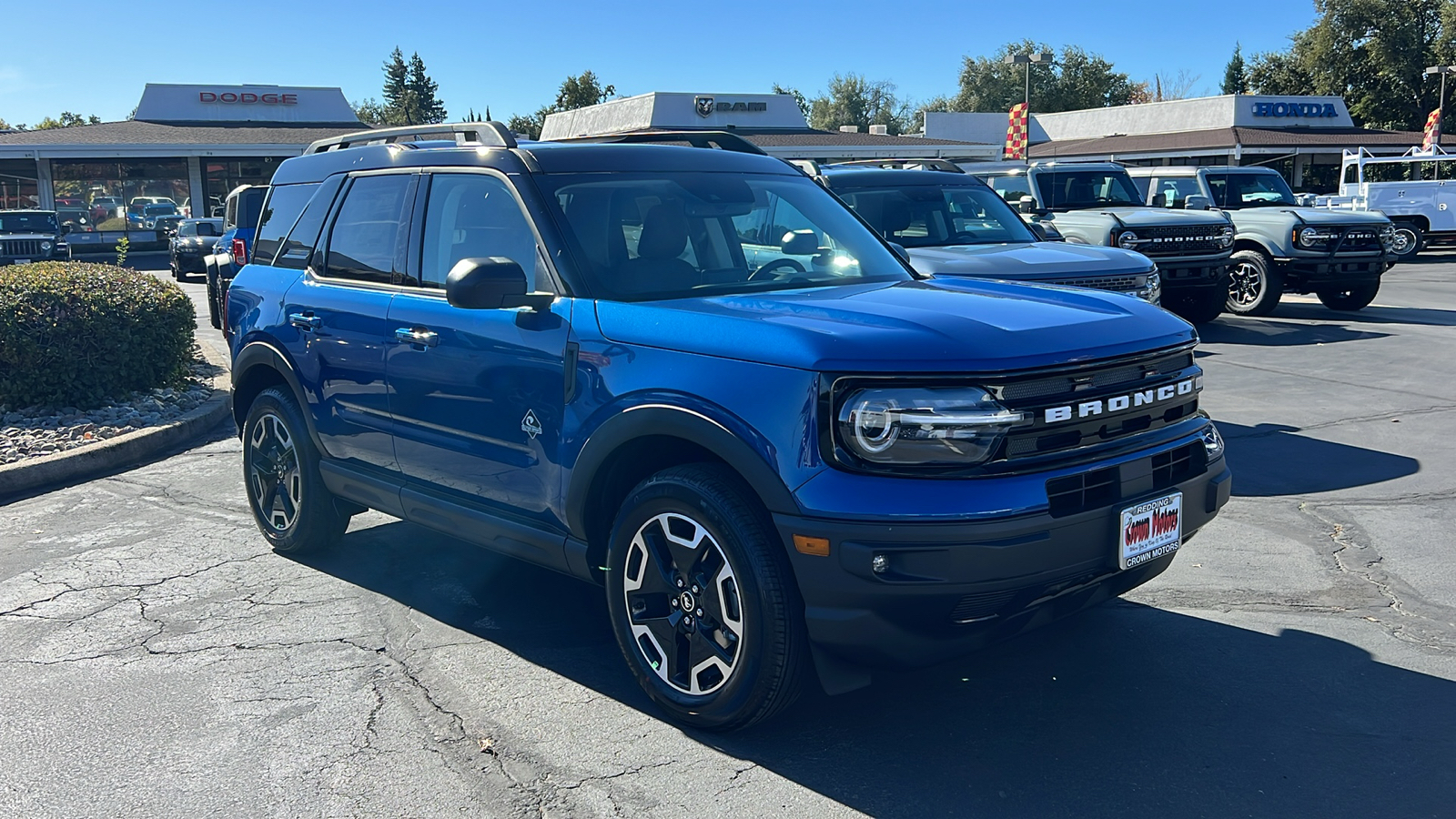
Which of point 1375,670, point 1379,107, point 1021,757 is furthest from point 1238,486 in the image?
point 1379,107

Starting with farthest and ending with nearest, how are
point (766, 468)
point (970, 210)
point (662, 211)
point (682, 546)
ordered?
point (970, 210), point (662, 211), point (682, 546), point (766, 468)

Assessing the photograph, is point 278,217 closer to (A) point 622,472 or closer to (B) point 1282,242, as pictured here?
(A) point 622,472

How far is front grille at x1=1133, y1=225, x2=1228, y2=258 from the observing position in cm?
1281

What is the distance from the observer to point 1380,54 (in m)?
53.8

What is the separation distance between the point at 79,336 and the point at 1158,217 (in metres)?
10.7

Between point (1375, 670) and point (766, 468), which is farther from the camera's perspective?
point (1375, 670)

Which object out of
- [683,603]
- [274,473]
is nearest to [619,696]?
[683,603]

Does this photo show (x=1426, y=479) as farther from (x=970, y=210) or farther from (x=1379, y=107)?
(x=1379, y=107)

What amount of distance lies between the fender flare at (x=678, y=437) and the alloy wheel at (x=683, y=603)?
0.85 ft

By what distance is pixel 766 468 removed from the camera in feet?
11.3

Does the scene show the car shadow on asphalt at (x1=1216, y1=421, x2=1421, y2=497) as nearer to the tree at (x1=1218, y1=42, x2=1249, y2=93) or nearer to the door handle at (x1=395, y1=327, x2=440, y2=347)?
the door handle at (x1=395, y1=327, x2=440, y2=347)

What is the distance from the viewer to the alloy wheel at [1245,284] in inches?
597

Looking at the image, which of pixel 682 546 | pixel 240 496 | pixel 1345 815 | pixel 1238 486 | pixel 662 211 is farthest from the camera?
pixel 240 496

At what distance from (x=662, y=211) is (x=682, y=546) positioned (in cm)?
146
